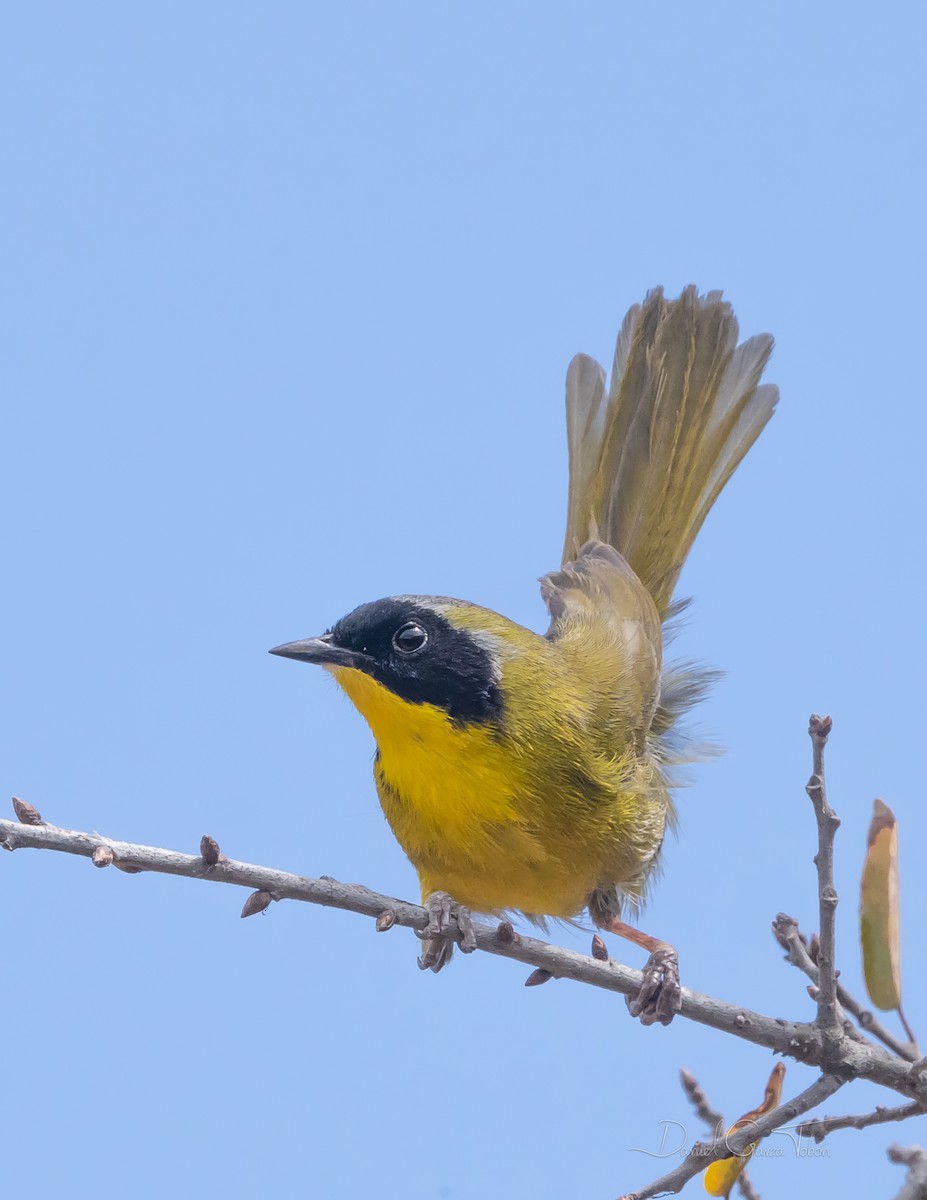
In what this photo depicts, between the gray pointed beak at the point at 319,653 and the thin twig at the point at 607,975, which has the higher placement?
the gray pointed beak at the point at 319,653

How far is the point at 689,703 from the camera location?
6086mm

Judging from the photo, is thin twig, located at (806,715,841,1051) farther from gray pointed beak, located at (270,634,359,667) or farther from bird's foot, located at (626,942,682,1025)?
gray pointed beak, located at (270,634,359,667)

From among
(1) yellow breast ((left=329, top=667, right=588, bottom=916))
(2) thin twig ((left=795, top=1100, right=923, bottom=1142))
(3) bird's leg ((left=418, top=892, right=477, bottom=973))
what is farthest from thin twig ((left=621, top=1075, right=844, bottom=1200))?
(1) yellow breast ((left=329, top=667, right=588, bottom=916))

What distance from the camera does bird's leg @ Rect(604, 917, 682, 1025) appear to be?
13.0 feet

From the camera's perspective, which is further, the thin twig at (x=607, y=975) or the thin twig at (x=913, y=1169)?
the thin twig at (x=607, y=975)

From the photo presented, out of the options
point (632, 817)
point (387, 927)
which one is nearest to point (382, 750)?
point (632, 817)

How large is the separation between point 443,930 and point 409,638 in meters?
1.40

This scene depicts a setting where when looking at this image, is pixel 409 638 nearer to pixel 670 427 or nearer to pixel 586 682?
pixel 586 682

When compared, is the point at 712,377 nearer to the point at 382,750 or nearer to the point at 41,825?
the point at 382,750

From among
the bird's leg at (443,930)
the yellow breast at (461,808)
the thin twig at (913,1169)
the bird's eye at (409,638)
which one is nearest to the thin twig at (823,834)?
the thin twig at (913,1169)

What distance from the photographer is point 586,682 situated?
5.24 m

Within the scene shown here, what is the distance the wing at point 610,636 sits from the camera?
17.1ft

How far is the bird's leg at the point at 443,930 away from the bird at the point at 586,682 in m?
0.01

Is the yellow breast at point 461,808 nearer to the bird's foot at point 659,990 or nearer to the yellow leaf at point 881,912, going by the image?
the bird's foot at point 659,990
